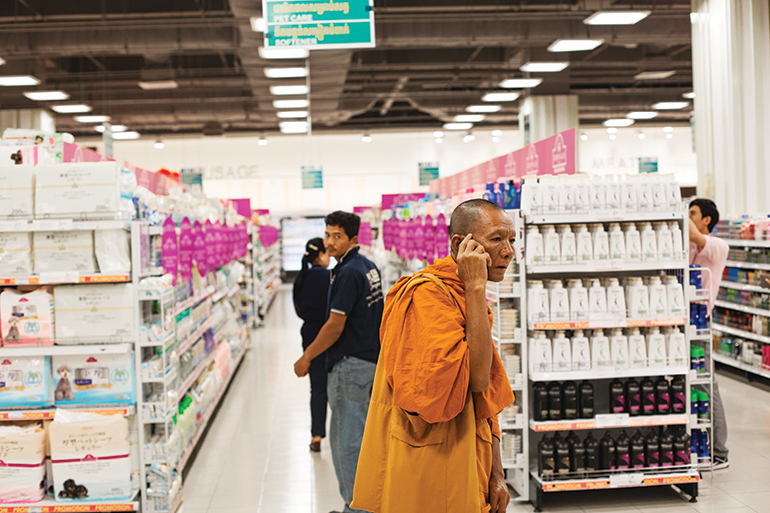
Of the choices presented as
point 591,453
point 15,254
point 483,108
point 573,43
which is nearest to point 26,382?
point 15,254

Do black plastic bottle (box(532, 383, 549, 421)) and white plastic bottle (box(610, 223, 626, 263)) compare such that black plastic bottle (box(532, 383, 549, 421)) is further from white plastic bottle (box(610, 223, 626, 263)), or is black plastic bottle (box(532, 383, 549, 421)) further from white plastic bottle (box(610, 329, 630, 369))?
white plastic bottle (box(610, 223, 626, 263))

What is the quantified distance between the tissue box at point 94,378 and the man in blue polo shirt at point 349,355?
1249mm

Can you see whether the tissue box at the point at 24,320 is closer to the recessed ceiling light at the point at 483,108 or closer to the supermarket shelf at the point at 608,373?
the supermarket shelf at the point at 608,373

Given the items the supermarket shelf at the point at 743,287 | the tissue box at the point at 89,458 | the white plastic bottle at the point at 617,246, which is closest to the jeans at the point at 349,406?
the tissue box at the point at 89,458

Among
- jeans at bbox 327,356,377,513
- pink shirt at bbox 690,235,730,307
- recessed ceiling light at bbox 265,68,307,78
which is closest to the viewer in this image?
jeans at bbox 327,356,377,513

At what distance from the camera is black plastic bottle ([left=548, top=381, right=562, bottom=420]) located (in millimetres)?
4340

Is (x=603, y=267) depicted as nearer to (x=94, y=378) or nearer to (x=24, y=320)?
(x=94, y=378)

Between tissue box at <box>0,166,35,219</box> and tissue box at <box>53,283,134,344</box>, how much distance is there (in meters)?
0.52

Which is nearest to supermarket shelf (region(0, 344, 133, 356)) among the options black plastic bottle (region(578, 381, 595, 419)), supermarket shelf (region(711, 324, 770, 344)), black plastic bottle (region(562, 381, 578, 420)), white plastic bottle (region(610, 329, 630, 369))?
black plastic bottle (region(562, 381, 578, 420))

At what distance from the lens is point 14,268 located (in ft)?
12.9

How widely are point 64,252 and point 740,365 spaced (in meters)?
7.68

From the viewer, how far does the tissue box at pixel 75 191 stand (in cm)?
Answer: 389

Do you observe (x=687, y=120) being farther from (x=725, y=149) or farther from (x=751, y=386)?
(x=751, y=386)

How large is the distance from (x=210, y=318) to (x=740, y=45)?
7.45m
